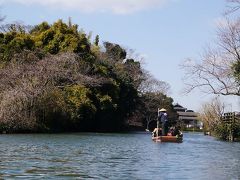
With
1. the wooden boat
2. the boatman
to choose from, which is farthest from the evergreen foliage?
the wooden boat

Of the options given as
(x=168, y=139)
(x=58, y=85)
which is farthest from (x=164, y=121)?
(x=58, y=85)

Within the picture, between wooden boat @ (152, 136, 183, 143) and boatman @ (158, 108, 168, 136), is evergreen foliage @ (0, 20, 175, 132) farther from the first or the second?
wooden boat @ (152, 136, 183, 143)

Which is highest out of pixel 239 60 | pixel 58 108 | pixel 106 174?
pixel 239 60

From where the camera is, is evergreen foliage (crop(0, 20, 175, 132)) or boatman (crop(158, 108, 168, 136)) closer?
boatman (crop(158, 108, 168, 136))

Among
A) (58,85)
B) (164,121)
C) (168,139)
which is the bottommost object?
(168,139)

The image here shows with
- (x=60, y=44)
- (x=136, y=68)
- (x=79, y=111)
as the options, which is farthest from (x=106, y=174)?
(x=136, y=68)

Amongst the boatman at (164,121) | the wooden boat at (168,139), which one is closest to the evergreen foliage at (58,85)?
the boatman at (164,121)

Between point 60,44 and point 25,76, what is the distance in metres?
12.2

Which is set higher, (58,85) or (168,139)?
(58,85)

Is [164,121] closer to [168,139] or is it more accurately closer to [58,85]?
[168,139]

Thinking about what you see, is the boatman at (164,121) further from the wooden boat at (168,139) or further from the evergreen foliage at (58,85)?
the evergreen foliage at (58,85)

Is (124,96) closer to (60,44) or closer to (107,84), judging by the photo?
Result: (107,84)

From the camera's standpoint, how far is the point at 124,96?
62.6 metres

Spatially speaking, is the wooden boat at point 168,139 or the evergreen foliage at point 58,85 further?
the evergreen foliage at point 58,85
